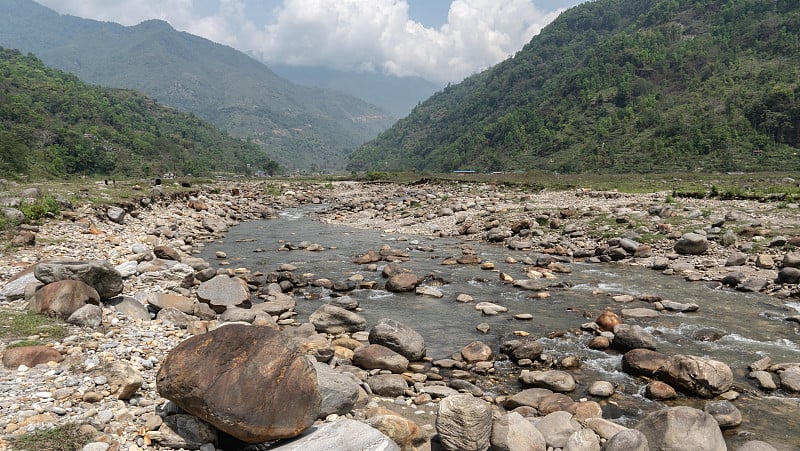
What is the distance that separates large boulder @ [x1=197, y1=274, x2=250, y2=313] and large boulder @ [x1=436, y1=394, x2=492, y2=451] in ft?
31.2

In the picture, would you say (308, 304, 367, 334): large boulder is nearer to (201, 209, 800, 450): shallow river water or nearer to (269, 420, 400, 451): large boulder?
(201, 209, 800, 450): shallow river water

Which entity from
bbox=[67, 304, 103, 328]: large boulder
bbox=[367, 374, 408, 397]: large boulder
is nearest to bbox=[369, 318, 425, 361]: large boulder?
bbox=[367, 374, 408, 397]: large boulder

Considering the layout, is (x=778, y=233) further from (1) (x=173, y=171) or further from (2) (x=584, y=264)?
(1) (x=173, y=171)

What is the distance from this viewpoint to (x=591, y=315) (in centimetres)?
1424

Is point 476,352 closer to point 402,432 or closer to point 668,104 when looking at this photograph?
point 402,432

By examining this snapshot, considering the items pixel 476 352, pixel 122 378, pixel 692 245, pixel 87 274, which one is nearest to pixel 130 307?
pixel 87 274

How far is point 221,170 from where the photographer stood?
12825 cm

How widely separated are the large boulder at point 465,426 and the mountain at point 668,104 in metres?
78.4

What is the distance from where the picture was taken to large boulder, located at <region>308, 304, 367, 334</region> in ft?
43.4

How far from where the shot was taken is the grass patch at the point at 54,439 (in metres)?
5.59

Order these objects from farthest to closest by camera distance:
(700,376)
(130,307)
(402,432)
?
1. (130,307)
2. (700,376)
3. (402,432)

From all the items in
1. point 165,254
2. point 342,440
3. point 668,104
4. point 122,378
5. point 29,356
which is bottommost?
point 342,440

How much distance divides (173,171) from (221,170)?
3334 centimetres

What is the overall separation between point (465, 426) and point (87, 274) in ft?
31.3
